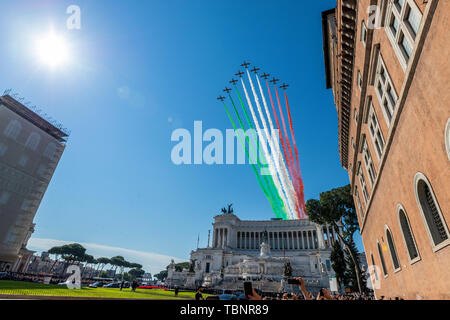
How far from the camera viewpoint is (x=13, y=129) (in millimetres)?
44000

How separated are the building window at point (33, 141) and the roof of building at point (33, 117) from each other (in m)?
3.94

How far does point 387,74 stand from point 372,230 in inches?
613

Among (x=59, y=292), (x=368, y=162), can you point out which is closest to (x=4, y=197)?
(x=59, y=292)

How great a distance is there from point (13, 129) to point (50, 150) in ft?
26.6

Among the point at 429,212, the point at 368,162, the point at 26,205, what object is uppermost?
the point at 26,205

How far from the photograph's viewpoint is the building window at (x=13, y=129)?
4309cm

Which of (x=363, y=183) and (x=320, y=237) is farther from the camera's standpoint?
(x=320, y=237)

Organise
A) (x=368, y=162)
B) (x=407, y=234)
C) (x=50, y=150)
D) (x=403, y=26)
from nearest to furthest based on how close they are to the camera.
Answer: (x=403, y=26) → (x=407, y=234) → (x=368, y=162) → (x=50, y=150)

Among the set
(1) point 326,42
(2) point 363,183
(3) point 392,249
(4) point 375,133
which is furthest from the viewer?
(1) point 326,42

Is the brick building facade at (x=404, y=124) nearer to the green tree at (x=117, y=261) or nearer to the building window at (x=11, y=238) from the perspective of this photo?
the building window at (x=11, y=238)

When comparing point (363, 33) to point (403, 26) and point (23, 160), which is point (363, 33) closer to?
point (403, 26)

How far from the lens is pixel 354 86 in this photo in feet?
62.1

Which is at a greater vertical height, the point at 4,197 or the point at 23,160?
the point at 23,160
